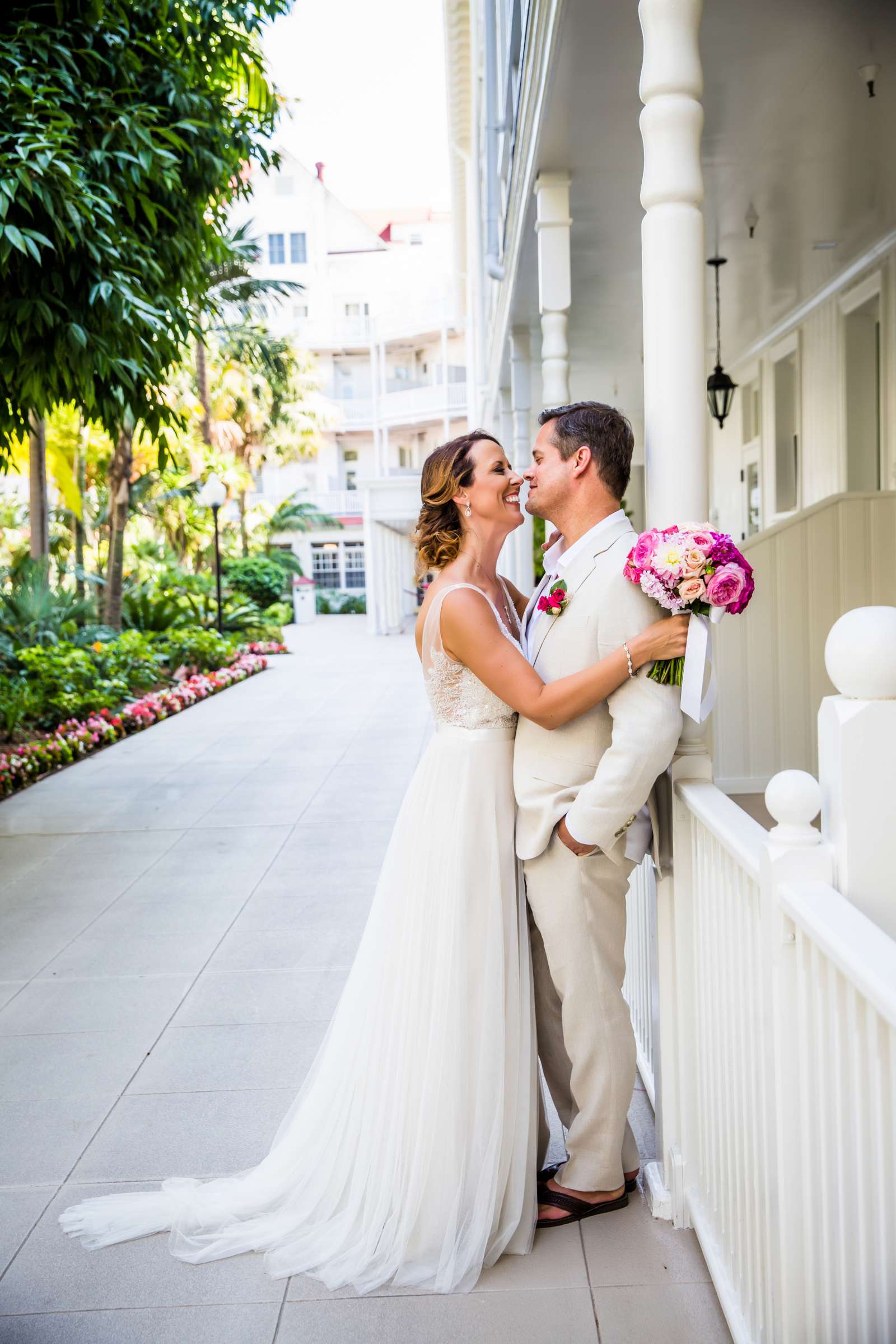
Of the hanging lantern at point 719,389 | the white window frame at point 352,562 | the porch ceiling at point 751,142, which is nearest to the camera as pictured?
the porch ceiling at point 751,142

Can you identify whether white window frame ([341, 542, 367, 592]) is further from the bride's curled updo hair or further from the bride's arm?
the bride's arm

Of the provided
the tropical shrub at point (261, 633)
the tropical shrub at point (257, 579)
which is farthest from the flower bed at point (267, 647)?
the tropical shrub at point (257, 579)

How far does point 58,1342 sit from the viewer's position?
7.61 ft

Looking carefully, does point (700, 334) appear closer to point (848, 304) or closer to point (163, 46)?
point (163, 46)

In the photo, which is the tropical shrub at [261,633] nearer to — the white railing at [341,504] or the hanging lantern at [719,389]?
the hanging lantern at [719,389]

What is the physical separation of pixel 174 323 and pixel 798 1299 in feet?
21.3

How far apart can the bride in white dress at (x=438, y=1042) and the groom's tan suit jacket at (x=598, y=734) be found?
91 millimetres

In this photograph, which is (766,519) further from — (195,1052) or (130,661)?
(195,1052)

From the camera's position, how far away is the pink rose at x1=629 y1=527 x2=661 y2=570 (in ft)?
7.25

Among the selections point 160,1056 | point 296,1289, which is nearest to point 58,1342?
point 296,1289

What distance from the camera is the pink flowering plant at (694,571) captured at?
2154 millimetres

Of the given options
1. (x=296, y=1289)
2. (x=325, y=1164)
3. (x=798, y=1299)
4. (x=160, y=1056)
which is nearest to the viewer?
(x=798, y=1299)

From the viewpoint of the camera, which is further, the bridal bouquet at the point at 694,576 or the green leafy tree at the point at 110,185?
the green leafy tree at the point at 110,185

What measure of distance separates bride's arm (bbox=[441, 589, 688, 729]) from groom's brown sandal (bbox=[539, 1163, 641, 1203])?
4.01ft
